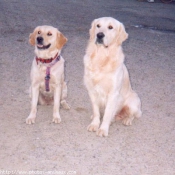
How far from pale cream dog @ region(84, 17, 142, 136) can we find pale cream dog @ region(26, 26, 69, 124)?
1.34 feet

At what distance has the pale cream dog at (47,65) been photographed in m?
4.67

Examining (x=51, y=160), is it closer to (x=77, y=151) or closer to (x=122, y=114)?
(x=77, y=151)

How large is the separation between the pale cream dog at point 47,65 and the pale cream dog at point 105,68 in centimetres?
41

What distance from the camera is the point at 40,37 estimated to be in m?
4.62

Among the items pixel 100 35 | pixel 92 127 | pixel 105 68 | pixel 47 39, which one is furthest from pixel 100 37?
pixel 92 127

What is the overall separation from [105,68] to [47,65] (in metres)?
0.75

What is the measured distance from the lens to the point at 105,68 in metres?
4.43

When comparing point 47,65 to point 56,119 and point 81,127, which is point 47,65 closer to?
point 56,119

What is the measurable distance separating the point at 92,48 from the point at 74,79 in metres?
1.95

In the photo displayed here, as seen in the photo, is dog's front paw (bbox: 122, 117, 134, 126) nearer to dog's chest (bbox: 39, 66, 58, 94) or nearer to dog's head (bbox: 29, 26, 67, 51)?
dog's chest (bbox: 39, 66, 58, 94)

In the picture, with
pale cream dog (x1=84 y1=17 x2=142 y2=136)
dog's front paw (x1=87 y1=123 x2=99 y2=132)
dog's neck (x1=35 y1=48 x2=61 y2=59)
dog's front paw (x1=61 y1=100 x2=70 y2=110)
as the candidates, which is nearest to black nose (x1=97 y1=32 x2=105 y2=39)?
pale cream dog (x1=84 y1=17 x2=142 y2=136)

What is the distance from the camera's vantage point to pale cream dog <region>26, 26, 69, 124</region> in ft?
15.3

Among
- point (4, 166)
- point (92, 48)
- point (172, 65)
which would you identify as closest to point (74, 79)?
point (92, 48)

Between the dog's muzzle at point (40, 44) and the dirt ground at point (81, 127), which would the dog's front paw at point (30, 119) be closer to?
the dirt ground at point (81, 127)
